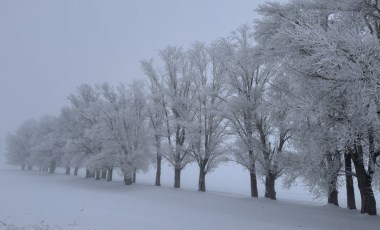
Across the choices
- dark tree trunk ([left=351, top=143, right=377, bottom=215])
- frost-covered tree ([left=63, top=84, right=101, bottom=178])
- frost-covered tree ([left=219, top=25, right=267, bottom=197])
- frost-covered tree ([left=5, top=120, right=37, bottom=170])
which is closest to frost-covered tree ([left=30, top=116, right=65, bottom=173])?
frost-covered tree ([left=63, top=84, right=101, bottom=178])

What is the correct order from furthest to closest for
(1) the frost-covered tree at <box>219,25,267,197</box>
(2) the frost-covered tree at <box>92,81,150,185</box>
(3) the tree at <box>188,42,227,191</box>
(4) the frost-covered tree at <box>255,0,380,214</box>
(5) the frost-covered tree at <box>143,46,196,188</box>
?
(2) the frost-covered tree at <box>92,81,150,185</box>, (5) the frost-covered tree at <box>143,46,196,188</box>, (3) the tree at <box>188,42,227,191</box>, (1) the frost-covered tree at <box>219,25,267,197</box>, (4) the frost-covered tree at <box>255,0,380,214</box>

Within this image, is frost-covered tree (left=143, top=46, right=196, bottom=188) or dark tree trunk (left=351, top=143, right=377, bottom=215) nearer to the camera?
dark tree trunk (left=351, top=143, right=377, bottom=215)

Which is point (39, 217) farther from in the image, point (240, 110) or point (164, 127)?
point (164, 127)

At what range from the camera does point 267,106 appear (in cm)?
1809

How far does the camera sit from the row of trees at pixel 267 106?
11.2 meters

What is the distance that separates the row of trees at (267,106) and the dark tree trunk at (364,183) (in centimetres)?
5

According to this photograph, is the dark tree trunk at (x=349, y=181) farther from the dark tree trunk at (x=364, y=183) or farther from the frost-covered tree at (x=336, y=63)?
the dark tree trunk at (x=364, y=183)

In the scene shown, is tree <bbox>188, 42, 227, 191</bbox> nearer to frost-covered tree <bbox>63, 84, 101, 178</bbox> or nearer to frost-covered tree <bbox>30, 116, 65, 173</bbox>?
frost-covered tree <bbox>63, 84, 101, 178</bbox>

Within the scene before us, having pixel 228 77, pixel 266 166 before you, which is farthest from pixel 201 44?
pixel 266 166

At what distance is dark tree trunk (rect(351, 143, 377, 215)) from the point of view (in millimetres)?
15519

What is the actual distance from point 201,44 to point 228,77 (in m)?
7.93

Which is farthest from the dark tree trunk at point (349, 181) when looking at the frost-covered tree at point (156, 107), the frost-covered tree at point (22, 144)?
the frost-covered tree at point (22, 144)

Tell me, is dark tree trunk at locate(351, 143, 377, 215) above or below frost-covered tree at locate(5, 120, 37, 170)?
below

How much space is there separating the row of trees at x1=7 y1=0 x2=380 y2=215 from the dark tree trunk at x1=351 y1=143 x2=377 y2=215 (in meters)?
0.05
